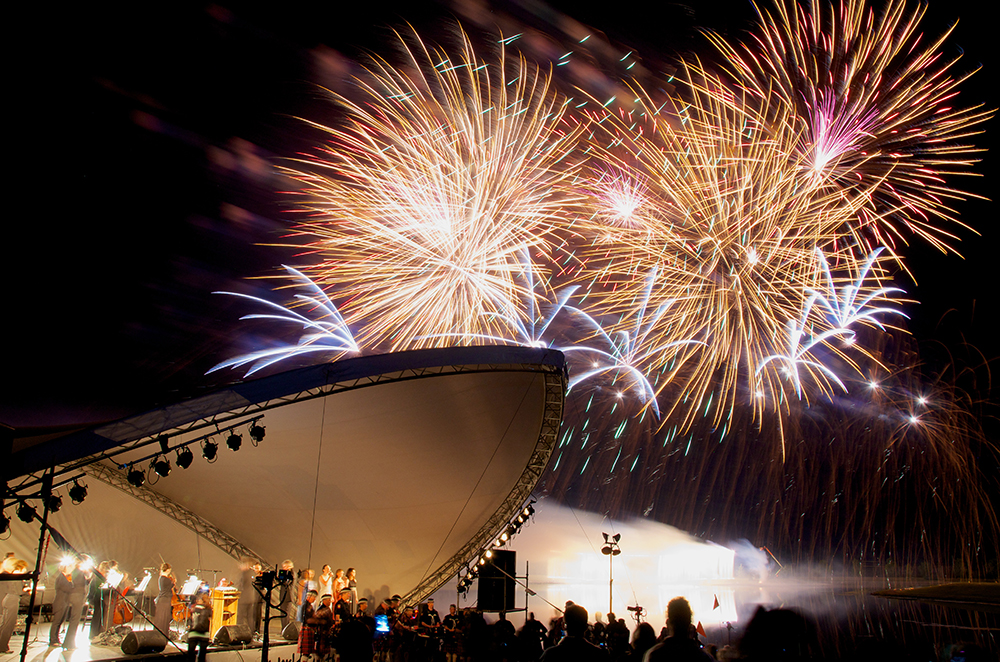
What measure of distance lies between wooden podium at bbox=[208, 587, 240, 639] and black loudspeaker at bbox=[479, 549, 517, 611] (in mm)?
4706

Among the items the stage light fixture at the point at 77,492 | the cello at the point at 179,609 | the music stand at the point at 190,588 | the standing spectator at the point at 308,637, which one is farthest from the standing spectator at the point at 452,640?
the stage light fixture at the point at 77,492

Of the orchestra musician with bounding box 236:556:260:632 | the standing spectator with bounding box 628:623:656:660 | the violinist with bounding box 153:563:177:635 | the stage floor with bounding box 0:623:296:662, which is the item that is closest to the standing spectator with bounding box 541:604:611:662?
the standing spectator with bounding box 628:623:656:660

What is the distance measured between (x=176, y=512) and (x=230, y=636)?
5455 mm

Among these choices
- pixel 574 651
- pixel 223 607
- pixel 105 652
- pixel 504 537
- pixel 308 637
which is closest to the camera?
pixel 574 651

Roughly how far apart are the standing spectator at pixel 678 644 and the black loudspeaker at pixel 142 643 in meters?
8.96

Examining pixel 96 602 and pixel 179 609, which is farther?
pixel 179 609

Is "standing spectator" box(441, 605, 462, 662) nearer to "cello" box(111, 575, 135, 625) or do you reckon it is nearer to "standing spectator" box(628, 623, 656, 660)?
"cello" box(111, 575, 135, 625)

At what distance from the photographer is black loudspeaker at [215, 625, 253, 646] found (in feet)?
35.5

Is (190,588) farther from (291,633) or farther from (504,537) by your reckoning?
(504,537)

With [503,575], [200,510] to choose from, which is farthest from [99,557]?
[503,575]

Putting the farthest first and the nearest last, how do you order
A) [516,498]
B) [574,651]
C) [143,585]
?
[516,498] → [143,585] → [574,651]

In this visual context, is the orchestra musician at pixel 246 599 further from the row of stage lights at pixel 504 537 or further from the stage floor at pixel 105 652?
the row of stage lights at pixel 504 537

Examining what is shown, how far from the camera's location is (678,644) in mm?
3191

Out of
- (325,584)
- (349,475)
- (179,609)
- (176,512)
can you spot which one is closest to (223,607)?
(179,609)
